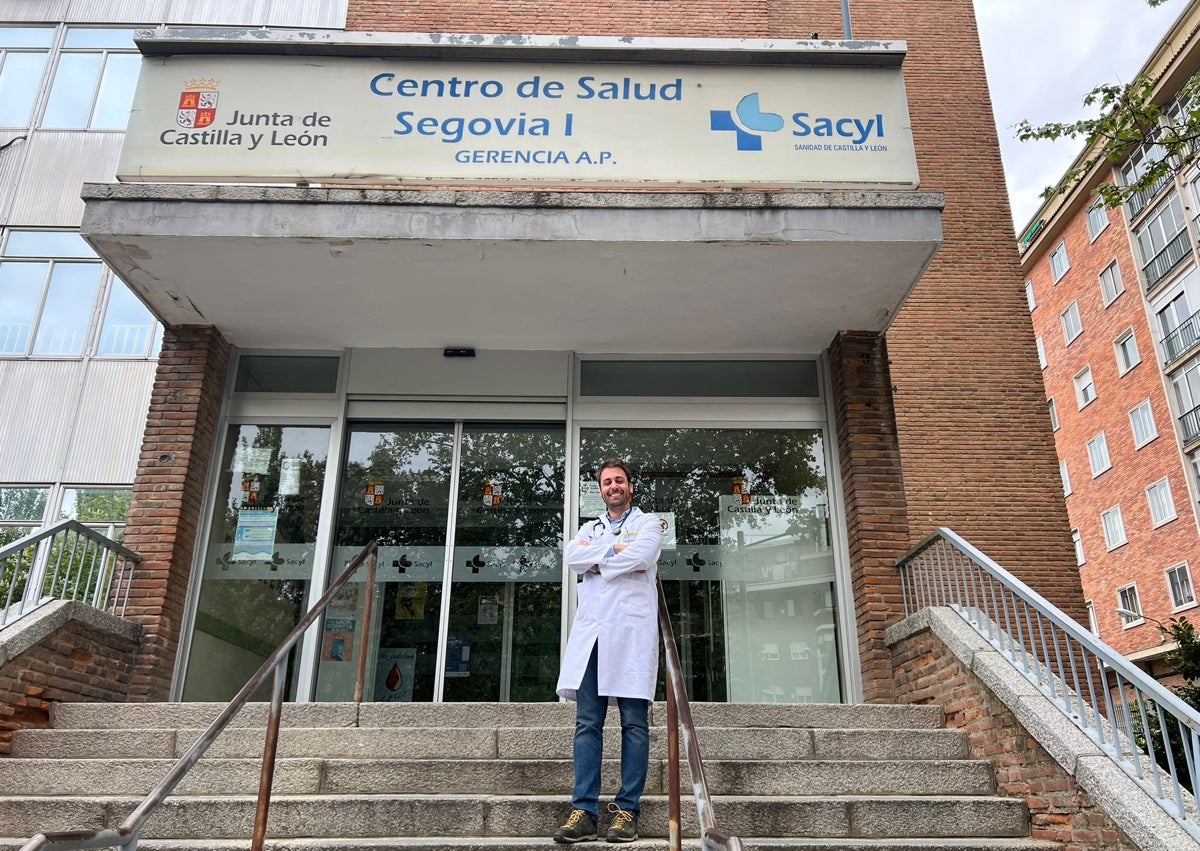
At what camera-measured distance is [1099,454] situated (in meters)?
30.2

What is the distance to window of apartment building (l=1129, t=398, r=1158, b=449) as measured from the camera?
2711cm

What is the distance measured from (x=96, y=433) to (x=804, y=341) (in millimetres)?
9874

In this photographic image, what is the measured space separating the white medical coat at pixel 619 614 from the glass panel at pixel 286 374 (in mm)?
4344

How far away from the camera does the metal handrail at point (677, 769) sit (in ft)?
9.48

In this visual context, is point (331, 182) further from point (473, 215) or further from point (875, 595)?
point (875, 595)

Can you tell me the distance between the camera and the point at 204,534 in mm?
7410

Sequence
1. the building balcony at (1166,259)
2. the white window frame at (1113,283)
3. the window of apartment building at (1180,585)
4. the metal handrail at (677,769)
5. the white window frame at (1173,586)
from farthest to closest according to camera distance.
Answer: the white window frame at (1113,283) < the building balcony at (1166,259) < the window of apartment building at (1180,585) < the white window frame at (1173,586) < the metal handrail at (677,769)

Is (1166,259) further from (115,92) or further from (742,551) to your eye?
(115,92)

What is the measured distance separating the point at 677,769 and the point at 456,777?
5.29 feet

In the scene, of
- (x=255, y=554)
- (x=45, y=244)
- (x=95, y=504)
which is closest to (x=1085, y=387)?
(x=95, y=504)

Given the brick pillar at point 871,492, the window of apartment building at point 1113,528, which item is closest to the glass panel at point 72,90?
the brick pillar at point 871,492

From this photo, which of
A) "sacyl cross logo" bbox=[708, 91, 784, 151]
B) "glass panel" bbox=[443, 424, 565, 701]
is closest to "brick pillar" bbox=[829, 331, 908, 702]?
"sacyl cross logo" bbox=[708, 91, 784, 151]

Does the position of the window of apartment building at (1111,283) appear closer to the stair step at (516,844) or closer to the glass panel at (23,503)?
the stair step at (516,844)

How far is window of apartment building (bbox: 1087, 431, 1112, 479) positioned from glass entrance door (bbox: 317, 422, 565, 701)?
2764cm
